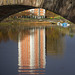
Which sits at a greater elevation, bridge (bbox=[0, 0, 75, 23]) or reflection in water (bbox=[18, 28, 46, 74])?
bridge (bbox=[0, 0, 75, 23])

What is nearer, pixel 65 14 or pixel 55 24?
pixel 65 14

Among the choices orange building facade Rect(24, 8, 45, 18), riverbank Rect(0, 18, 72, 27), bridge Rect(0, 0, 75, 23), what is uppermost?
bridge Rect(0, 0, 75, 23)

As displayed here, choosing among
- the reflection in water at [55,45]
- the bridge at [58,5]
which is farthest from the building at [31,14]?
the bridge at [58,5]

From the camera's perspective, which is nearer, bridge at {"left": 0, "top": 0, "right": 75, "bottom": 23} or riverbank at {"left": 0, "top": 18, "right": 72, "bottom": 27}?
bridge at {"left": 0, "top": 0, "right": 75, "bottom": 23}

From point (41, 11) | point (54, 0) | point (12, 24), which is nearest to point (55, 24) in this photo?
point (41, 11)

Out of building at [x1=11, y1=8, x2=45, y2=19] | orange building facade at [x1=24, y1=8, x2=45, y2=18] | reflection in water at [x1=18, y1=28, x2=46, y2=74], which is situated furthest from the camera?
orange building facade at [x1=24, y1=8, x2=45, y2=18]

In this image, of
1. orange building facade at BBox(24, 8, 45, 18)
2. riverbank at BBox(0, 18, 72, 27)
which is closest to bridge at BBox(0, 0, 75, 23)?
riverbank at BBox(0, 18, 72, 27)

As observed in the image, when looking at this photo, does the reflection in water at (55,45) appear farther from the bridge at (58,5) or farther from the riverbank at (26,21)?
the riverbank at (26,21)

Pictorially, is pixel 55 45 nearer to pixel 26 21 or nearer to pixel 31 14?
pixel 31 14

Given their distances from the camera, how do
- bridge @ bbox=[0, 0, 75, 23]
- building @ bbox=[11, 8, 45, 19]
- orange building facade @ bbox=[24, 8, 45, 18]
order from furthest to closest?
orange building facade @ bbox=[24, 8, 45, 18] → building @ bbox=[11, 8, 45, 19] → bridge @ bbox=[0, 0, 75, 23]

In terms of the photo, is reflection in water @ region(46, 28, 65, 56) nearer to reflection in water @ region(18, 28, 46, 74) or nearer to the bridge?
reflection in water @ region(18, 28, 46, 74)

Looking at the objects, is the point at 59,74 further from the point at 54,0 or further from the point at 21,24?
the point at 21,24

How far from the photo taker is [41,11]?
70.8 metres

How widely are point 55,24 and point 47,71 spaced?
59.4 metres
